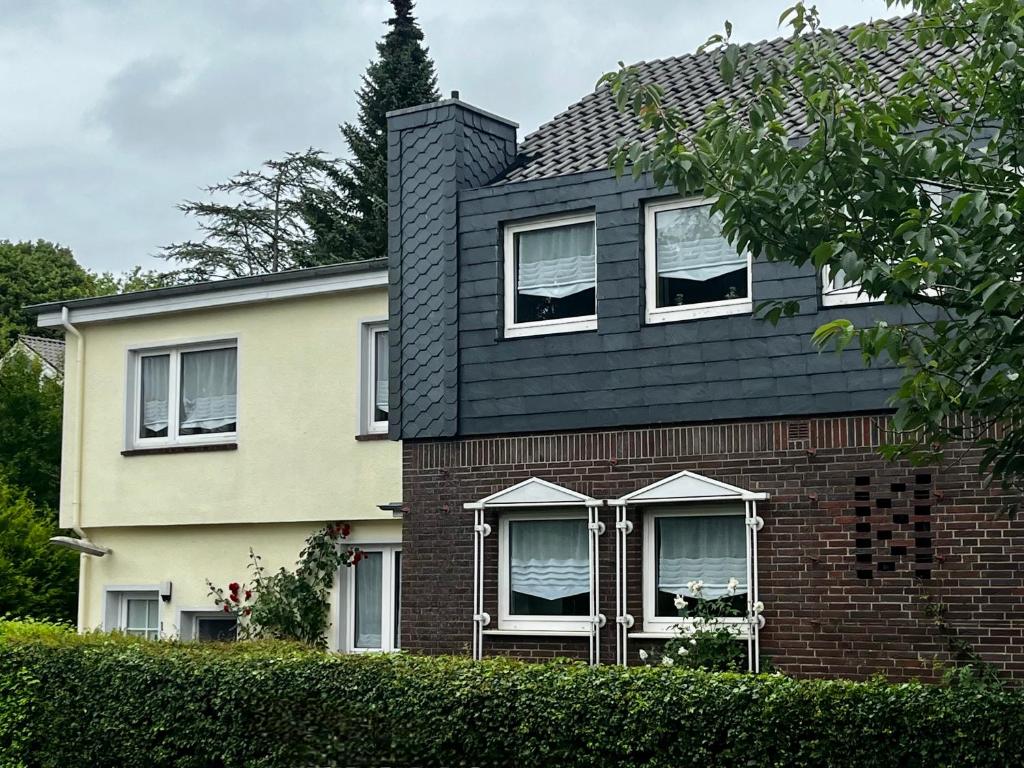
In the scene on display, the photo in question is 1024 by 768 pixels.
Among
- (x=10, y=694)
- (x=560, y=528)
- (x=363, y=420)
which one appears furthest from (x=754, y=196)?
(x=363, y=420)

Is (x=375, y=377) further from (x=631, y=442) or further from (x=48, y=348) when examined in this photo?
(x=48, y=348)

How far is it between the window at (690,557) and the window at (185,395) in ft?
23.7

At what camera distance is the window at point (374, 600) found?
18.1 m

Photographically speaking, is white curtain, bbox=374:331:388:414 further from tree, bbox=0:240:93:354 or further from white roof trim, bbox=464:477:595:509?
tree, bbox=0:240:93:354

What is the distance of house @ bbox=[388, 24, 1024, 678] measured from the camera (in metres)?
12.9

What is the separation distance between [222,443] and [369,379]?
2386 millimetres

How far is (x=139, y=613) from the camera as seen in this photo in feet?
67.4

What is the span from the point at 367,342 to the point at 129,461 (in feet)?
13.5

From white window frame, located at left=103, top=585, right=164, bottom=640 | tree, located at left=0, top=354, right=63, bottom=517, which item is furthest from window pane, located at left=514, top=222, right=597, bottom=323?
tree, located at left=0, top=354, right=63, bottom=517

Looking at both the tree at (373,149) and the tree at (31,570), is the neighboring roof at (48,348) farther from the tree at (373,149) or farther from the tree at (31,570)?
the tree at (31,570)

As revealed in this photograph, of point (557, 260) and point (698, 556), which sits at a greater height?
point (557, 260)

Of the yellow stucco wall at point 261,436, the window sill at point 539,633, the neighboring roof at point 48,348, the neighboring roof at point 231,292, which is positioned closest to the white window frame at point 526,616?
the window sill at point 539,633

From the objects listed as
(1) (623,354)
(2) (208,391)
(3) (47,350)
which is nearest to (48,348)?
(3) (47,350)

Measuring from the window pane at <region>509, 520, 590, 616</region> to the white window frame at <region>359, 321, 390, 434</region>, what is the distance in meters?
3.79
